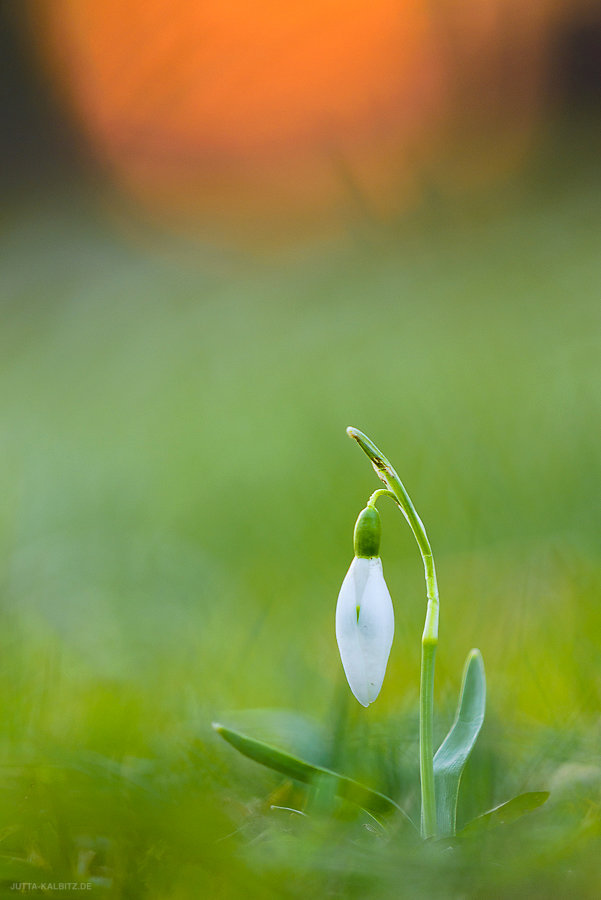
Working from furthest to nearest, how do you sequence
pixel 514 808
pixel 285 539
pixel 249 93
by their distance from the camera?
pixel 249 93 < pixel 285 539 < pixel 514 808

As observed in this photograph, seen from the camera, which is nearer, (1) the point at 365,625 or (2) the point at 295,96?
(1) the point at 365,625

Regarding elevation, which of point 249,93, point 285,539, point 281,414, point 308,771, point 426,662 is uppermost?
point 249,93

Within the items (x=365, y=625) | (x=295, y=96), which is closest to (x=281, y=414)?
(x=365, y=625)

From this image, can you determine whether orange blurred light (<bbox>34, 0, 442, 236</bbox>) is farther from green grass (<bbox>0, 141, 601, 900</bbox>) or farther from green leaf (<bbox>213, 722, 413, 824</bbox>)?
green leaf (<bbox>213, 722, 413, 824</bbox>)

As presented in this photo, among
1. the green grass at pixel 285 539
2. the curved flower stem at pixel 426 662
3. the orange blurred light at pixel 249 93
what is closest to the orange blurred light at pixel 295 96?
the orange blurred light at pixel 249 93

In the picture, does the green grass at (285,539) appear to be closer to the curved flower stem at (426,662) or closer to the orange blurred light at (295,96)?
the curved flower stem at (426,662)

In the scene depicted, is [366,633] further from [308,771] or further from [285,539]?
[285,539]

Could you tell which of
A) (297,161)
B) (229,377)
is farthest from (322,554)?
(297,161)
